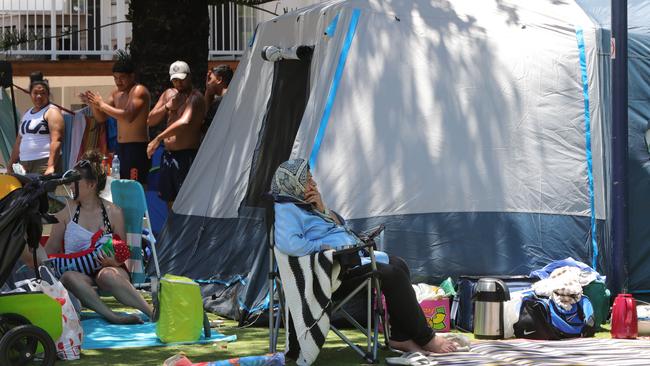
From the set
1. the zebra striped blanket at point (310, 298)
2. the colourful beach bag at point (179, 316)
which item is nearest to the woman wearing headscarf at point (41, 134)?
the colourful beach bag at point (179, 316)

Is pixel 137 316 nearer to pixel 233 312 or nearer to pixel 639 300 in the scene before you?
pixel 233 312

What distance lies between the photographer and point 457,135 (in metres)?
8.00

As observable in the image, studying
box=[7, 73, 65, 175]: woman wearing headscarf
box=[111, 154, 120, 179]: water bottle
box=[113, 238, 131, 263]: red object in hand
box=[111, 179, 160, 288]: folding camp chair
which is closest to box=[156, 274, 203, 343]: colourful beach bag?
box=[113, 238, 131, 263]: red object in hand

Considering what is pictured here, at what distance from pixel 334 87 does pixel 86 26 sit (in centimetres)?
891

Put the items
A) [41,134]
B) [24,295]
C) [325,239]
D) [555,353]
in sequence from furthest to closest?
[41,134] → [555,353] → [325,239] → [24,295]

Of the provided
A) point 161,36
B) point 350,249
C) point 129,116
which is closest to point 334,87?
point 350,249

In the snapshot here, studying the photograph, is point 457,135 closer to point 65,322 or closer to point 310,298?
point 310,298

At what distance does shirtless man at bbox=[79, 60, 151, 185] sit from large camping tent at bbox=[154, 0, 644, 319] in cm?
240

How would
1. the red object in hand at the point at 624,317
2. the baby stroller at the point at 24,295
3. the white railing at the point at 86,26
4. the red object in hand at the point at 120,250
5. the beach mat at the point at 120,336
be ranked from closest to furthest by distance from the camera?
1. the baby stroller at the point at 24,295
2. the beach mat at the point at 120,336
3. the red object in hand at the point at 624,317
4. the red object in hand at the point at 120,250
5. the white railing at the point at 86,26

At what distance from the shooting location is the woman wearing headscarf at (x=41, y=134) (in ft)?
34.6

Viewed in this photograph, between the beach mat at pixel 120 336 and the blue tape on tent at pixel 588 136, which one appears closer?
the beach mat at pixel 120 336

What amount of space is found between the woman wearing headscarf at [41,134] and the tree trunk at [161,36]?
0.88 m

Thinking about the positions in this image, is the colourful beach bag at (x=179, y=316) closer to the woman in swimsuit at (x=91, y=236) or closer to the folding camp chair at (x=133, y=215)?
the woman in swimsuit at (x=91, y=236)

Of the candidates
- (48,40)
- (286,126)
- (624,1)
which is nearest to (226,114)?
(286,126)
